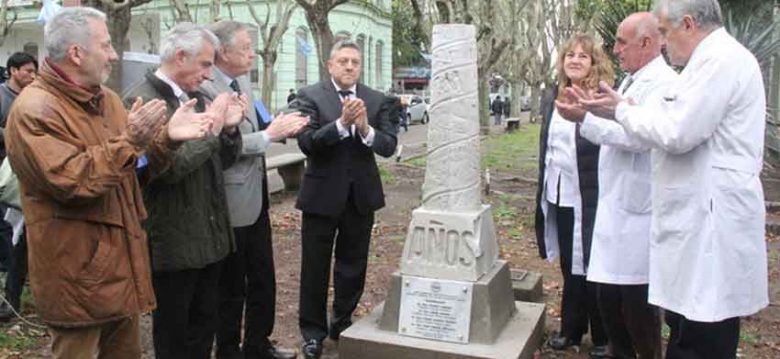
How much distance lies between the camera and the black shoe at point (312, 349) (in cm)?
471

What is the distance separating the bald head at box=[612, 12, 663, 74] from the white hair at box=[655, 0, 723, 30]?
2.78 feet

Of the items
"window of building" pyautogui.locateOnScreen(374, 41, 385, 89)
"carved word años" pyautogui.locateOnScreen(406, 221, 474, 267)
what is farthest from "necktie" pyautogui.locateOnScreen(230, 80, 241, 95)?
"window of building" pyautogui.locateOnScreen(374, 41, 385, 89)

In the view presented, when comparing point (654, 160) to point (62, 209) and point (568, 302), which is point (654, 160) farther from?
point (62, 209)

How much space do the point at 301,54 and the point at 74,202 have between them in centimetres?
3314

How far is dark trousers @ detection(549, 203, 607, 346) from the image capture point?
4.78m

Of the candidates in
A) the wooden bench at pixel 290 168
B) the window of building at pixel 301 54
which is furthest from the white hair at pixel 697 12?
the window of building at pixel 301 54

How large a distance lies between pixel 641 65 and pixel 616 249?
998 millimetres

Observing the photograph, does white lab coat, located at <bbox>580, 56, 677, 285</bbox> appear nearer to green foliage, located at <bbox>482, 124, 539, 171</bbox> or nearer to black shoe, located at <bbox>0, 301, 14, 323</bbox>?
black shoe, located at <bbox>0, 301, 14, 323</bbox>

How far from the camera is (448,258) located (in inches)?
170

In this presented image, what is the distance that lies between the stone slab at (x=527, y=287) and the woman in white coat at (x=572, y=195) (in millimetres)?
632

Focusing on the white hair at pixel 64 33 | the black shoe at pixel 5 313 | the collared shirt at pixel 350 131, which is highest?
the white hair at pixel 64 33

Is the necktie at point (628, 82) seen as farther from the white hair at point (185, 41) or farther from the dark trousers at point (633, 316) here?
the white hair at point (185, 41)

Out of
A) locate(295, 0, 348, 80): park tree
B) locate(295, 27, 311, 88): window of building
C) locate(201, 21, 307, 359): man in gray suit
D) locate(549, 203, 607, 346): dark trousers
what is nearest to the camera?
locate(201, 21, 307, 359): man in gray suit

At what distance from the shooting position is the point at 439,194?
439 centimetres
